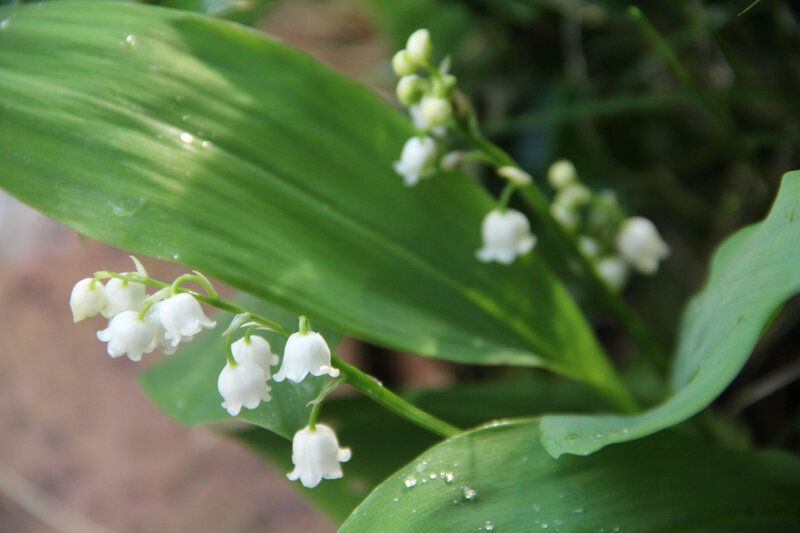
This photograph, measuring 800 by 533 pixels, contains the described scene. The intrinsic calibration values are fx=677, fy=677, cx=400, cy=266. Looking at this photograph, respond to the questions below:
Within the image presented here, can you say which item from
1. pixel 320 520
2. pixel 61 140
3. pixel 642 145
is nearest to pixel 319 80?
pixel 61 140

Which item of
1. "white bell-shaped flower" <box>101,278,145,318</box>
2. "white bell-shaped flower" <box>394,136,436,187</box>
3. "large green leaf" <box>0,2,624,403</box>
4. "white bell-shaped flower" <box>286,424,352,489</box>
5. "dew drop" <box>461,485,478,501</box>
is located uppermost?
"white bell-shaped flower" <box>394,136,436,187</box>

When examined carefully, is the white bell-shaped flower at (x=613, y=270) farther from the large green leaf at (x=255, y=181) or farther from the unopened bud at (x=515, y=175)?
the unopened bud at (x=515, y=175)

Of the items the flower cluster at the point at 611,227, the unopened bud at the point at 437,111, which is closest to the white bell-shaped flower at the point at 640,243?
the flower cluster at the point at 611,227

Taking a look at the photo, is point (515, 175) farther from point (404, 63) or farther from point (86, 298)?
point (86, 298)

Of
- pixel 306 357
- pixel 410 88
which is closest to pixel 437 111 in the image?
pixel 410 88

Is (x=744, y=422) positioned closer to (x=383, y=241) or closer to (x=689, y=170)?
(x=689, y=170)

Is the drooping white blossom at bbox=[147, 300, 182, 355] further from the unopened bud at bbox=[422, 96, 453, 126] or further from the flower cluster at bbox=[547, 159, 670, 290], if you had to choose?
the flower cluster at bbox=[547, 159, 670, 290]

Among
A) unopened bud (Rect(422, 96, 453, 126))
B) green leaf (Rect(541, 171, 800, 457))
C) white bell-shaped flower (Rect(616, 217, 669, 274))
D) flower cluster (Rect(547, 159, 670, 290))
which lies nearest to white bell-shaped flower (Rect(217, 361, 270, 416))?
green leaf (Rect(541, 171, 800, 457))
